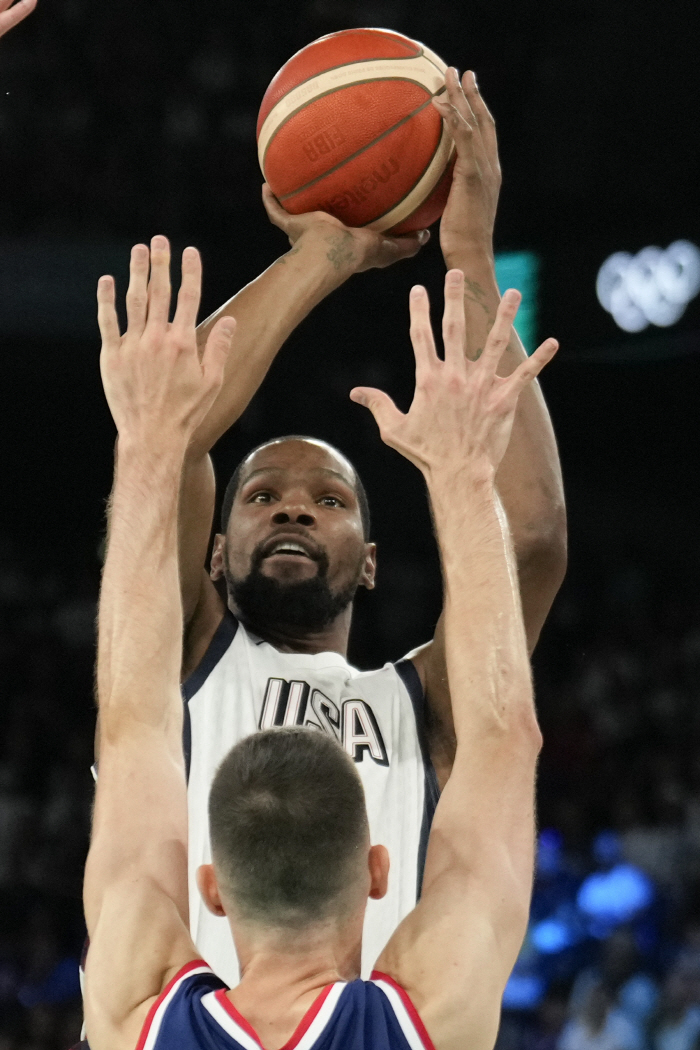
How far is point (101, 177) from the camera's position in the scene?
1027cm

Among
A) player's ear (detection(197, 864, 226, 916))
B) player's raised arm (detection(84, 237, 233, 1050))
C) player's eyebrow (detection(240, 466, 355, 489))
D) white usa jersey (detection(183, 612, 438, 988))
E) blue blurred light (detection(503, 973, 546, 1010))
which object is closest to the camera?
player's raised arm (detection(84, 237, 233, 1050))

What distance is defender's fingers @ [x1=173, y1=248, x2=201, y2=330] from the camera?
7.49ft

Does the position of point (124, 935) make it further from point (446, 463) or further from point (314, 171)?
point (314, 171)

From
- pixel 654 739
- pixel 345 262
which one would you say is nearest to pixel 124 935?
pixel 345 262

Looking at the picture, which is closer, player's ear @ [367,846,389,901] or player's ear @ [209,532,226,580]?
player's ear @ [367,846,389,901]

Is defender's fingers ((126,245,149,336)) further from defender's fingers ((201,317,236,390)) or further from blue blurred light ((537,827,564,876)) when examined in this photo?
blue blurred light ((537,827,564,876))

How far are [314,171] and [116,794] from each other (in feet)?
5.81

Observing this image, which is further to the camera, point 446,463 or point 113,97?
point 113,97

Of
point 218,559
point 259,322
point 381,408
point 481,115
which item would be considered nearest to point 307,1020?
point 381,408

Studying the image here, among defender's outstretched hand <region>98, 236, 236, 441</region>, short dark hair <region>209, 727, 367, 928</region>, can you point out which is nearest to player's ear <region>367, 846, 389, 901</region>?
short dark hair <region>209, 727, 367, 928</region>

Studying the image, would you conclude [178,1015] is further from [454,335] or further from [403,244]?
[403,244]

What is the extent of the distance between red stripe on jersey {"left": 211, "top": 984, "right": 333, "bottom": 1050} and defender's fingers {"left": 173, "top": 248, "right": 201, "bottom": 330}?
3.68ft

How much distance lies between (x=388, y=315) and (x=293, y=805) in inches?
357

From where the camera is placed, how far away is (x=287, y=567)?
3324 mm
